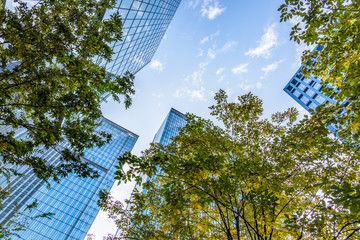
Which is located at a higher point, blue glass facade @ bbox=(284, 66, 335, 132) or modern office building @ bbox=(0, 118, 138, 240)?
blue glass facade @ bbox=(284, 66, 335, 132)

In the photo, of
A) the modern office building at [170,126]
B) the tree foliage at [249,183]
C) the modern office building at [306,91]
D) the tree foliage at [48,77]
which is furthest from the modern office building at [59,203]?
the modern office building at [306,91]

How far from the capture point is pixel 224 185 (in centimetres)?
304

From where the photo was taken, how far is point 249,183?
391 cm

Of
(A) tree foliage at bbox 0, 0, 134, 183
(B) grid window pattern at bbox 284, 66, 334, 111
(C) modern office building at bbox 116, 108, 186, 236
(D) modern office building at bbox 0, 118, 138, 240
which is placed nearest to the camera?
(A) tree foliage at bbox 0, 0, 134, 183

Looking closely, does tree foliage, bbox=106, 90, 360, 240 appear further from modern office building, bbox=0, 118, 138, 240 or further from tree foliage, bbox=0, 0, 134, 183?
modern office building, bbox=0, 118, 138, 240

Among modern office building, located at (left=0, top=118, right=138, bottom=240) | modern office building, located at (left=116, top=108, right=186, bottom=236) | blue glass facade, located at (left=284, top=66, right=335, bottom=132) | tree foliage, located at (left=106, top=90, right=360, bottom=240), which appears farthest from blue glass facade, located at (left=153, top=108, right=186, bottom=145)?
tree foliage, located at (left=106, top=90, right=360, bottom=240)

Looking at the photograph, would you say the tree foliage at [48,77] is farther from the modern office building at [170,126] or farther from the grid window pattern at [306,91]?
the modern office building at [170,126]

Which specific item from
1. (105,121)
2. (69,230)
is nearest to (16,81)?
(69,230)

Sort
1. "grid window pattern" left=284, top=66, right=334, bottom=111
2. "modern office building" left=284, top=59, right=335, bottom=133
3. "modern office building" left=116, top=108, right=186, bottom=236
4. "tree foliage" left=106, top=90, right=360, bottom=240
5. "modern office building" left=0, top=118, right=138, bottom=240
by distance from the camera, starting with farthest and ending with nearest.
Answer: "modern office building" left=116, top=108, right=186, bottom=236 → "modern office building" left=0, top=118, right=138, bottom=240 → "grid window pattern" left=284, top=66, right=334, bottom=111 → "modern office building" left=284, top=59, right=335, bottom=133 → "tree foliage" left=106, top=90, right=360, bottom=240

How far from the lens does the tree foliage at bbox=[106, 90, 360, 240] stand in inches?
107

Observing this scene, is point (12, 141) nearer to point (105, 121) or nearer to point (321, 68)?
point (321, 68)

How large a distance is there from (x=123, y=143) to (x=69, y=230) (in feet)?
150

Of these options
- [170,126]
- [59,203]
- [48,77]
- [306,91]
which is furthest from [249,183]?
[59,203]

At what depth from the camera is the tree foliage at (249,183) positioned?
2725 mm
